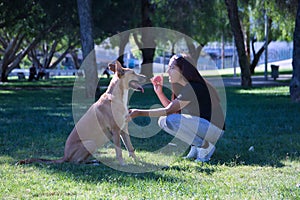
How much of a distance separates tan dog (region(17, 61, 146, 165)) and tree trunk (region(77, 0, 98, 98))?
40.6 feet

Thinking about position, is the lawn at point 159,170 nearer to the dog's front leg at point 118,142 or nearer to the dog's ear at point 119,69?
the dog's front leg at point 118,142

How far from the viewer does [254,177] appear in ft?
21.7

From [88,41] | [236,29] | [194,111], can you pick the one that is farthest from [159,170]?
[236,29]

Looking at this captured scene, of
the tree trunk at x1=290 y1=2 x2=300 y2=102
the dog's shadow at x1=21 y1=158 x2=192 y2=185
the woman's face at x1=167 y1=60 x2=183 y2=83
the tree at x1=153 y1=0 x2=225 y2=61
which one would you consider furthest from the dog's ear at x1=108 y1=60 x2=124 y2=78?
the tree at x1=153 y1=0 x2=225 y2=61

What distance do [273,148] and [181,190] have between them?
3.51 meters

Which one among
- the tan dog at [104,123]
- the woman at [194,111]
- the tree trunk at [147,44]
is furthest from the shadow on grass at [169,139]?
the tree trunk at [147,44]

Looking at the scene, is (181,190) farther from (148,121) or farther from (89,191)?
(148,121)

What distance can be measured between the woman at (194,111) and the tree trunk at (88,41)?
1224cm

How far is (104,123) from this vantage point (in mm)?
7418

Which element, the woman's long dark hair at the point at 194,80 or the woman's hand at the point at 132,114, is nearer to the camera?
the woman's hand at the point at 132,114

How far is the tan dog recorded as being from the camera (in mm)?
7344

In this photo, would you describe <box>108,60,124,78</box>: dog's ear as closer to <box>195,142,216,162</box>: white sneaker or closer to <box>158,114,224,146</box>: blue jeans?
<box>158,114,224,146</box>: blue jeans

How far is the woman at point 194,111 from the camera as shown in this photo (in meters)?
7.63

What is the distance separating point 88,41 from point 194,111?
1260cm
